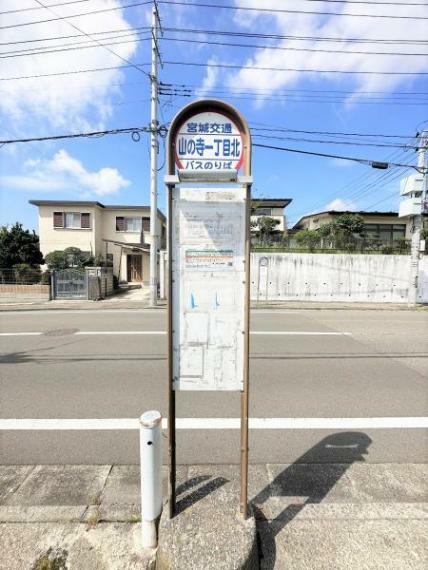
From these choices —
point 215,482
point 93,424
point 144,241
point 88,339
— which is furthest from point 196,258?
point 144,241

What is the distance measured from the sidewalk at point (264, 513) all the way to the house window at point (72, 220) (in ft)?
77.8

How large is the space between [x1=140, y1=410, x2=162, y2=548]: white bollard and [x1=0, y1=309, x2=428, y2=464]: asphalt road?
92 centimetres

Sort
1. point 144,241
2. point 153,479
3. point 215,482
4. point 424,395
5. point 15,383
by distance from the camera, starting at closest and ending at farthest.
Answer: point 153,479
point 215,482
point 424,395
point 15,383
point 144,241

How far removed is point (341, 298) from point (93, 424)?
1408cm

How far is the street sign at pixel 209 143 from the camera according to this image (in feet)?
6.19

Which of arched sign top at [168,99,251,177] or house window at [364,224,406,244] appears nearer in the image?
arched sign top at [168,99,251,177]

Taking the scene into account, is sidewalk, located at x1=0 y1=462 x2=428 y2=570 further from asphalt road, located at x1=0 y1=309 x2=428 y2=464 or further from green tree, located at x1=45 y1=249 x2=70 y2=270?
green tree, located at x1=45 y1=249 x2=70 y2=270

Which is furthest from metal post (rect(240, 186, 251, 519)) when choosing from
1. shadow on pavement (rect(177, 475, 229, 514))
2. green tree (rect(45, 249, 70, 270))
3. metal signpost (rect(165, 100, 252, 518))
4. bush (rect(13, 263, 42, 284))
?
green tree (rect(45, 249, 70, 270))

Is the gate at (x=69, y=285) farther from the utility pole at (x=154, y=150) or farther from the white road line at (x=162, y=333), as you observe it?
the white road line at (x=162, y=333)

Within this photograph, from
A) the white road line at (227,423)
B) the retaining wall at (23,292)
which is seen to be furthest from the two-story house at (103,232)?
the white road line at (227,423)

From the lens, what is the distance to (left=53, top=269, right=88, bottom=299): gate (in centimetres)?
1523

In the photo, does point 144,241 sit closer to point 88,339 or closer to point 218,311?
point 88,339

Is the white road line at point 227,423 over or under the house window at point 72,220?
under

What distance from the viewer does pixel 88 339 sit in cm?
712
